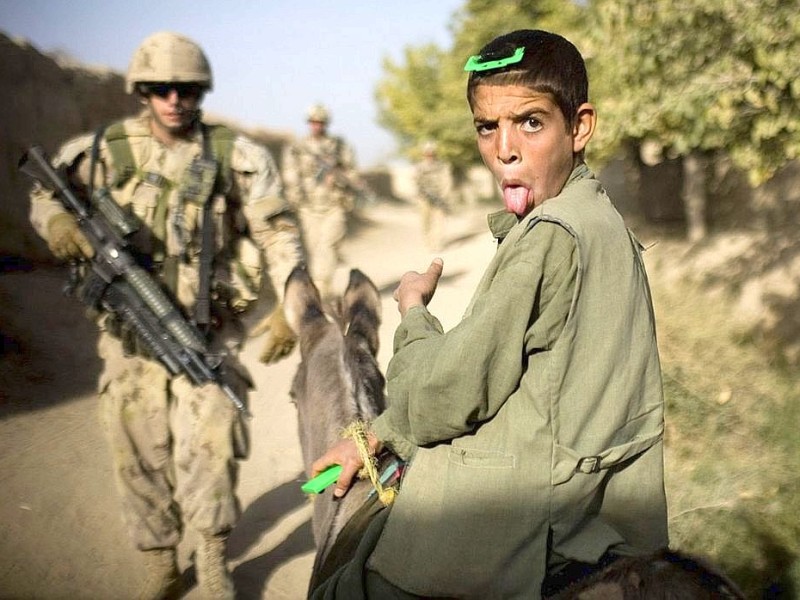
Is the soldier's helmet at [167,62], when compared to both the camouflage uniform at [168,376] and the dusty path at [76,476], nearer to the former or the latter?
the camouflage uniform at [168,376]

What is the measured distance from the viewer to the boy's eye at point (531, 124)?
157 centimetres

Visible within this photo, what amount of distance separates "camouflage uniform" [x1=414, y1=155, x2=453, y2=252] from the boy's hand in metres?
14.8

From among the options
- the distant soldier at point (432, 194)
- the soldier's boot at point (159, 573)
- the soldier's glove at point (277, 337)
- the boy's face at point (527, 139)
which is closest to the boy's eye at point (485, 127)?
the boy's face at point (527, 139)

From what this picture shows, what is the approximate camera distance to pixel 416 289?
180cm

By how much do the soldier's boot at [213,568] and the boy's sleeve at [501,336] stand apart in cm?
247

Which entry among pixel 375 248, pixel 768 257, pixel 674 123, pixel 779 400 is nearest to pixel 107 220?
pixel 674 123

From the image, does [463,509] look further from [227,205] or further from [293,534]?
[293,534]

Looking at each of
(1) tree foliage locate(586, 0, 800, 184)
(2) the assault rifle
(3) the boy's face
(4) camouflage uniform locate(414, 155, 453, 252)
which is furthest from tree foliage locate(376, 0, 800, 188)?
(4) camouflage uniform locate(414, 155, 453, 252)

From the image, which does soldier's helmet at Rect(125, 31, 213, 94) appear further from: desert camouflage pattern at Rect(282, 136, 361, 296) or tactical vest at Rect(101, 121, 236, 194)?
desert camouflage pattern at Rect(282, 136, 361, 296)

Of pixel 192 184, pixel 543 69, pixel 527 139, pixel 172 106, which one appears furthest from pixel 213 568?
pixel 543 69

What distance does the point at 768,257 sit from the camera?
795 centimetres

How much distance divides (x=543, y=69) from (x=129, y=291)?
8.16ft

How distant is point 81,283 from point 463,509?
2.67m

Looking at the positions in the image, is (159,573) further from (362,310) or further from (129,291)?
(362,310)
